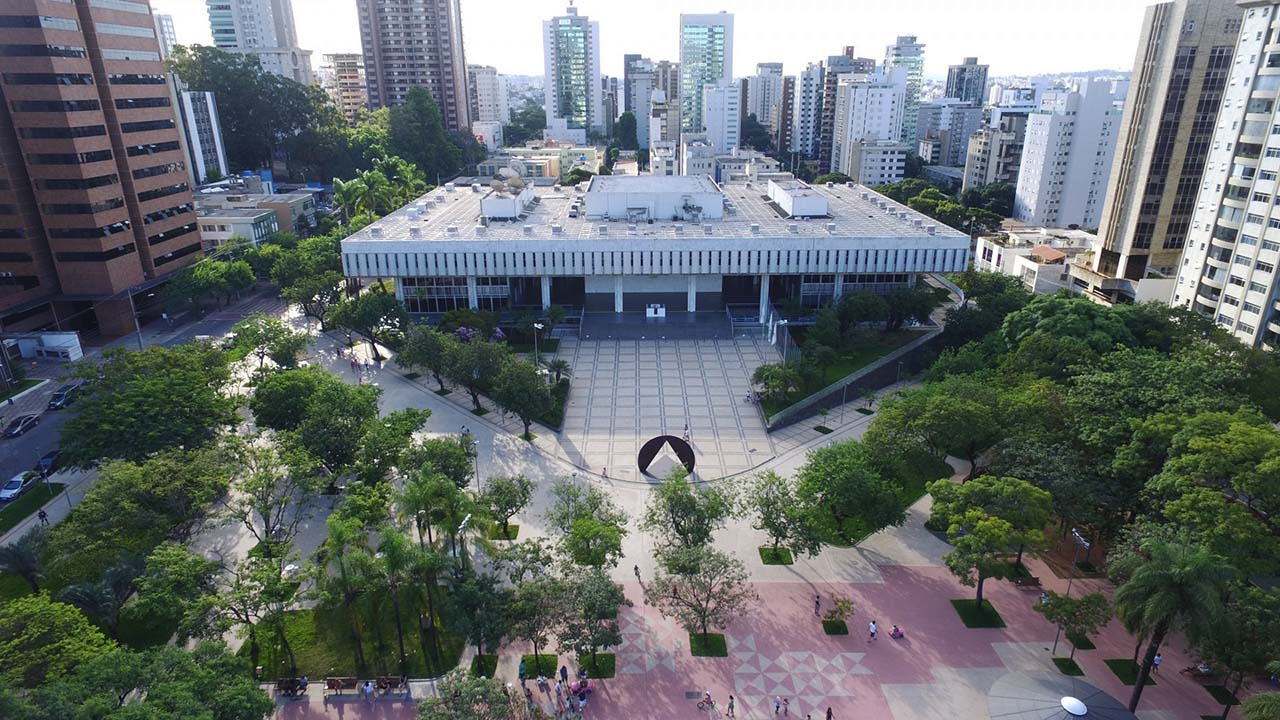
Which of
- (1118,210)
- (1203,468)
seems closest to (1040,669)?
(1203,468)

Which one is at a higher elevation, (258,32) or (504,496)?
(258,32)

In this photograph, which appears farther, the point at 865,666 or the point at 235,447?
the point at 235,447

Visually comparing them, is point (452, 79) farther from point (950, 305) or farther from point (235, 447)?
point (235, 447)

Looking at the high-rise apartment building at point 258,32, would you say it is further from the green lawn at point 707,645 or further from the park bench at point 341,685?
the green lawn at point 707,645

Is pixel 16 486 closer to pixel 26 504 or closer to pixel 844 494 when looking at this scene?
pixel 26 504

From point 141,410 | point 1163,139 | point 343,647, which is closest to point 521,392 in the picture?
point 343,647

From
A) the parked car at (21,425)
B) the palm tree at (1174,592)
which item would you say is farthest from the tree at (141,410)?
the palm tree at (1174,592)

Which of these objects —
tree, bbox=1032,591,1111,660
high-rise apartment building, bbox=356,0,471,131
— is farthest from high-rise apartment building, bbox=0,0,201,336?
high-rise apartment building, bbox=356,0,471,131
